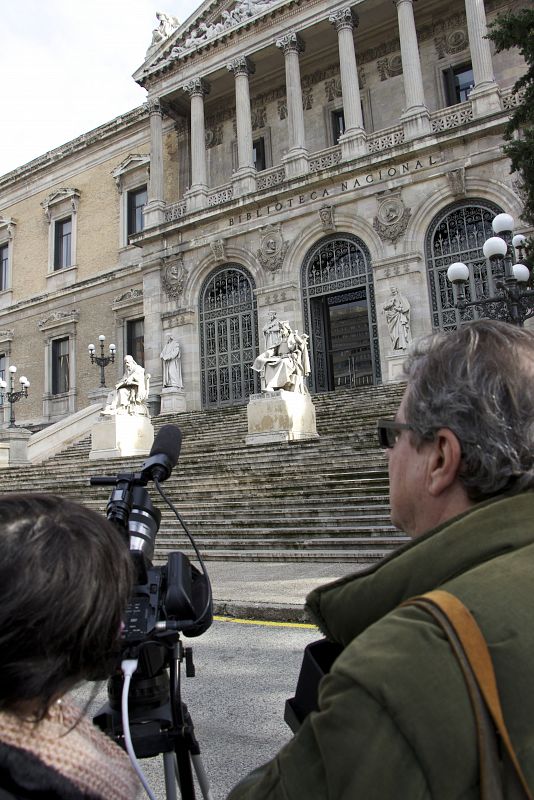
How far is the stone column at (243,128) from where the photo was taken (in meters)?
23.3

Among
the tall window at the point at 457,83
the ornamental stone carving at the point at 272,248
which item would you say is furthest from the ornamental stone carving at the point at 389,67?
the ornamental stone carving at the point at 272,248

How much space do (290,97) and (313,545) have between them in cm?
1935

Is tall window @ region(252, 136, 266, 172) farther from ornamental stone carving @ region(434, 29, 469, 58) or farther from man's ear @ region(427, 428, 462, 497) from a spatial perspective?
man's ear @ region(427, 428, 462, 497)

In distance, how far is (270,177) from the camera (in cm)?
2327

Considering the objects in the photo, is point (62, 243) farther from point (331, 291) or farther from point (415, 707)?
point (415, 707)

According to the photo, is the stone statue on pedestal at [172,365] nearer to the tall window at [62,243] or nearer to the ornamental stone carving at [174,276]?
the ornamental stone carving at [174,276]

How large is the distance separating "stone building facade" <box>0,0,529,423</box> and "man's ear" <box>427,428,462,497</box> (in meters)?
17.8

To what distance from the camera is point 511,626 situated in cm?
97

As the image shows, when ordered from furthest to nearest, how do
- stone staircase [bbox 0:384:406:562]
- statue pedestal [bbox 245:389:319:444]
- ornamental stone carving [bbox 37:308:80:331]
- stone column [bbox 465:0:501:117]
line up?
ornamental stone carving [bbox 37:308:80:331], stone column [bbox 465:0:501:117], statue pedestal [bbox 245:389:319:444], stone staircase [bbox 0:384:406:562]

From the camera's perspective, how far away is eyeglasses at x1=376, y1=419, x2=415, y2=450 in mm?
1509

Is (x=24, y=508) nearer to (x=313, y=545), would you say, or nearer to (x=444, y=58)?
(x=313, y=545)

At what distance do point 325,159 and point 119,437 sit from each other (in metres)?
12.6

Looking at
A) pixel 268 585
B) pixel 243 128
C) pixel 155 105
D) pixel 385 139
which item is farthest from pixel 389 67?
pixel 268 585

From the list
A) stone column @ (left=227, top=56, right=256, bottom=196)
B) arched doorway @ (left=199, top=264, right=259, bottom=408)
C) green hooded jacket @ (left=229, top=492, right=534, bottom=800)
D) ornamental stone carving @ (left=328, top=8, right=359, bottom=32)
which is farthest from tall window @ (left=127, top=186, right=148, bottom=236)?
green hooded jacket @ (left=229, top=492, right=534, bottom=800)
